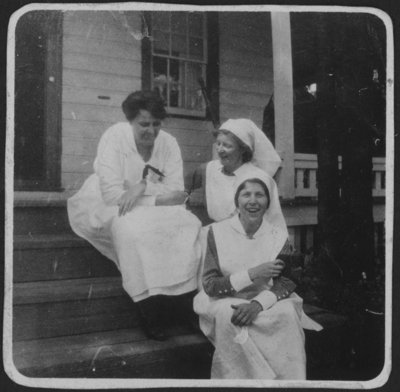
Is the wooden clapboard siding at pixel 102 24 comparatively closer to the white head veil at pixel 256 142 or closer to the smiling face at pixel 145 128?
the smiling face at pixel 145 128

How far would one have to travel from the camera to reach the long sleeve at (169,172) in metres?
1.46

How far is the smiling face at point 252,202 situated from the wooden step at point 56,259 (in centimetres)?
45

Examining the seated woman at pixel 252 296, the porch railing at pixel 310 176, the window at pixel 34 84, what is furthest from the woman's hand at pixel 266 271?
the window at pixel 34 84

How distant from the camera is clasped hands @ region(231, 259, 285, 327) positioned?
4.49ft

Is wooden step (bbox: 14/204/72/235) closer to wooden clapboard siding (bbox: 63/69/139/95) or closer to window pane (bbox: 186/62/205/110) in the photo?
wooden clapboard siding (bbox: 63/69/139/95)

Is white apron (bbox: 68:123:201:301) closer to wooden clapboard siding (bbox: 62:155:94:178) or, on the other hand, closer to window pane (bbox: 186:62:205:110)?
wooden clapboard siding (bbox: 62:155:94:178)

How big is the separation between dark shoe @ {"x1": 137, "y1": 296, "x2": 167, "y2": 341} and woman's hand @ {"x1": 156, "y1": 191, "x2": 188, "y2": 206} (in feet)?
0.96

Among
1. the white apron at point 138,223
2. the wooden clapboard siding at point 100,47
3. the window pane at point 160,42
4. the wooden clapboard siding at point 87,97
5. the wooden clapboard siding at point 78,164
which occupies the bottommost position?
the white apron at point 138,223

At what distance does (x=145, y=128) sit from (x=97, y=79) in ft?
0.70

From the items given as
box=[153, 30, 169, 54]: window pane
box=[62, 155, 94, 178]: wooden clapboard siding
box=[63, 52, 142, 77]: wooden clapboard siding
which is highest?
box=[153, 30, 169, 54]: window pane

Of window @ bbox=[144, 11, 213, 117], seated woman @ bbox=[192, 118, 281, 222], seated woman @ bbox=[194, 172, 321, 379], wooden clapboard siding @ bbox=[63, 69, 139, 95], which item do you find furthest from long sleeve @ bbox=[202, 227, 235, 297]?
wooden clapboard siding @ bbox=[63, 69, 139, 95]

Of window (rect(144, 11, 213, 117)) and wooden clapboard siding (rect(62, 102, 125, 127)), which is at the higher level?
window (rect(144, 11, 213, 117))

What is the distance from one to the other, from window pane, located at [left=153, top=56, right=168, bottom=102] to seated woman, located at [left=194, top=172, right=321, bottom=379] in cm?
40

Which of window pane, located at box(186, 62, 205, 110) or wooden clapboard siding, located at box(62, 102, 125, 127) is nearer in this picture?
wooden clapboard siding, located at box(62, 102, 125, 127)
